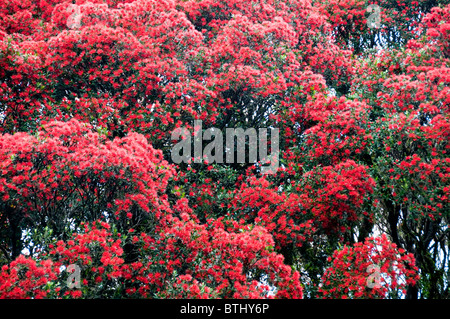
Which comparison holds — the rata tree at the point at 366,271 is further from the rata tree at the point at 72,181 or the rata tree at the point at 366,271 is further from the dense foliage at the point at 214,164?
the rata tree at the point at 72,181

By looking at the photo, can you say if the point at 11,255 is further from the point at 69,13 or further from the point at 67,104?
the point at 69,13

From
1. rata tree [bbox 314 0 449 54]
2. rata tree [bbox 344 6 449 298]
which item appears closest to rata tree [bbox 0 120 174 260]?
rata tree [bbox 344 6 449 298]

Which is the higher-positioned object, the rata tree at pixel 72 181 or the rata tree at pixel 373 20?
the rata tree at pixel 373 20

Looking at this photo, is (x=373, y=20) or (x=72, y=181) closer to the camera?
(x=72, y=181)

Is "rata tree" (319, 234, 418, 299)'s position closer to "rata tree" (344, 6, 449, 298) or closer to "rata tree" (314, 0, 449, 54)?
"rata tree" (344, 6, 449, 298)

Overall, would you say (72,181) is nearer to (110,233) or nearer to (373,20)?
(110,233)

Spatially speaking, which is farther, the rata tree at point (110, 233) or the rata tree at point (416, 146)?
the rata tree at point (416, 146)

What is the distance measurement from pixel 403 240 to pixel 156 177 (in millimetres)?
8370

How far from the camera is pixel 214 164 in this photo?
14.6 m

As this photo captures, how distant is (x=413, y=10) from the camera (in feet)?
69.8

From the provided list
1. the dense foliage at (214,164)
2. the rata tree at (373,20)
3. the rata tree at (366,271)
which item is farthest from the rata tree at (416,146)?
the rata tree at (373,20)

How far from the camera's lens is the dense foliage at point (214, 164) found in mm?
10898

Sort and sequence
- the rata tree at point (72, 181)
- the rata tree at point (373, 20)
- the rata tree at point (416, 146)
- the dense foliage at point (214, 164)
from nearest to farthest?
the dense foliage at point (214, 164) → the rata tree at point (72, 181) → the rata tree at point (416, 146) → the rata tree at point (373, 20)

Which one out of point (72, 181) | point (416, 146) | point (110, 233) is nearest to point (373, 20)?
point (416, 146)
